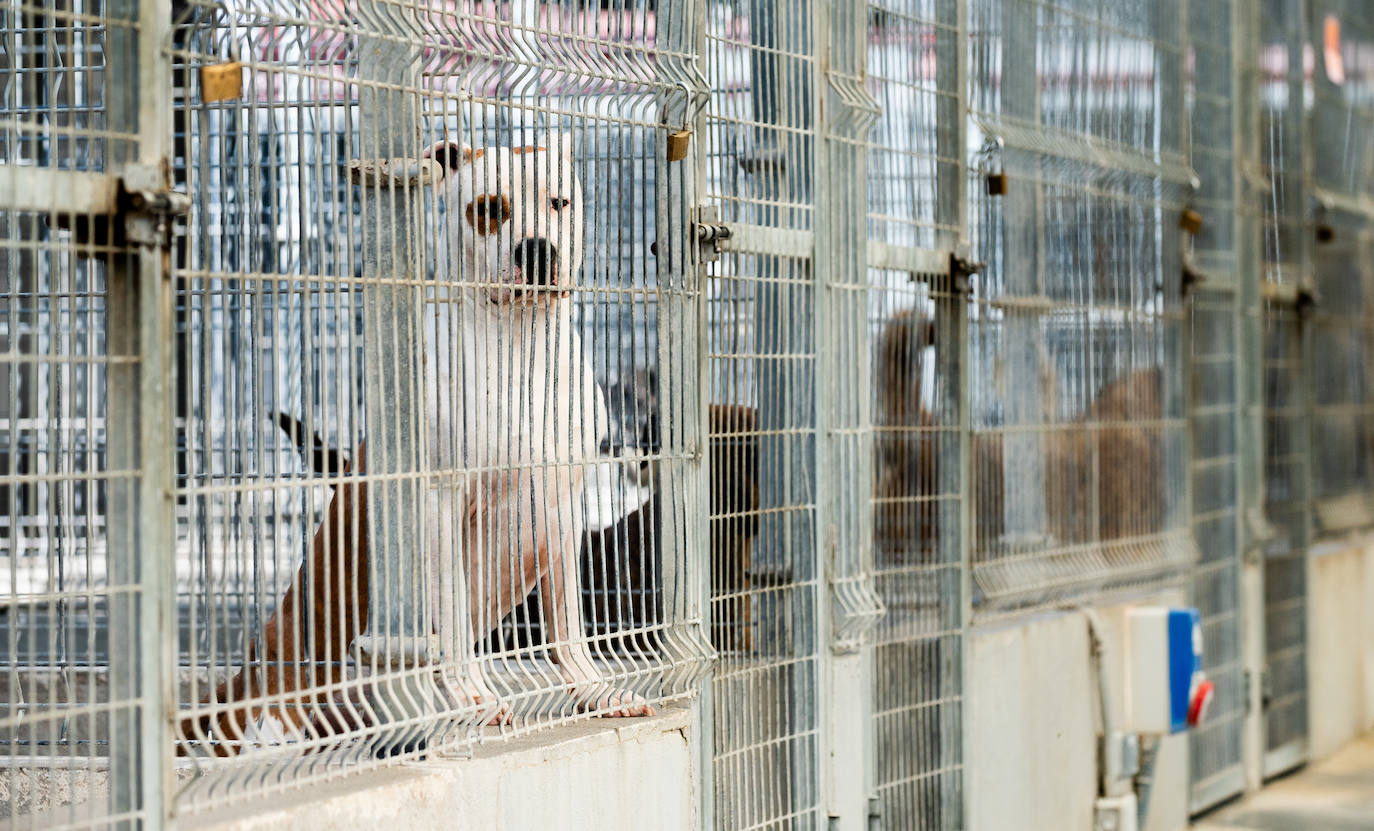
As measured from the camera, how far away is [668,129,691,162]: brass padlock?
4.40m

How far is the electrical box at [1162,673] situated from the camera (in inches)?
264

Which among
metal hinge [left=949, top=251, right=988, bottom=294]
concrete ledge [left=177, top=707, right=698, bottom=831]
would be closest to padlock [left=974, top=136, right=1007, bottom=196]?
metal hinge [left=949, top=251, right=988, bottom=294]

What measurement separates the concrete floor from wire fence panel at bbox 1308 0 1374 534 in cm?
133

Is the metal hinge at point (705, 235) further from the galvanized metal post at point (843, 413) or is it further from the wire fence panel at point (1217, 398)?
the wire fence panel at point (1217, 398)

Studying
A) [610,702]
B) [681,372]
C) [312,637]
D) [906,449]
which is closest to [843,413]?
[906,449]

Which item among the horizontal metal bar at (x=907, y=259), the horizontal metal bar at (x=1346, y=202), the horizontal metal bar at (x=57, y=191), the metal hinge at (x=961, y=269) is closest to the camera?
the horizontal metal bar at (x=57, y=191)

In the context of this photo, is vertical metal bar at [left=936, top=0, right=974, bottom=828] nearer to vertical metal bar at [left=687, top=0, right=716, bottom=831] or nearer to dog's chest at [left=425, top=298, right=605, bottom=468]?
vertical metal bar at [left=687, top=0, right=716, bottom=831]

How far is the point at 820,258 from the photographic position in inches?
199

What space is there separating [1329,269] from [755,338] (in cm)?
589

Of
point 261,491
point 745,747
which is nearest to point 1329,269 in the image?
point 745,747

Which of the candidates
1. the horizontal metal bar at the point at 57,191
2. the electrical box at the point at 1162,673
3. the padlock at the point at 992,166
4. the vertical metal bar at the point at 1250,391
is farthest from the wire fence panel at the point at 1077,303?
the horizontal metal bar at the point at 57,191

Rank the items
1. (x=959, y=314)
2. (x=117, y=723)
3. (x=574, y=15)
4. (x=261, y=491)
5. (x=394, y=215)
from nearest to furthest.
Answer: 1. (x=117, y=723)
2. (x=261, y=491)
3. (x=394, y=215)
4. (x=574, y=15)
5. (x=959, y=314)

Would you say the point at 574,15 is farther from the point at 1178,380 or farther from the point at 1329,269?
the point at 1329,269

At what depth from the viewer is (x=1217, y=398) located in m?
7.89
